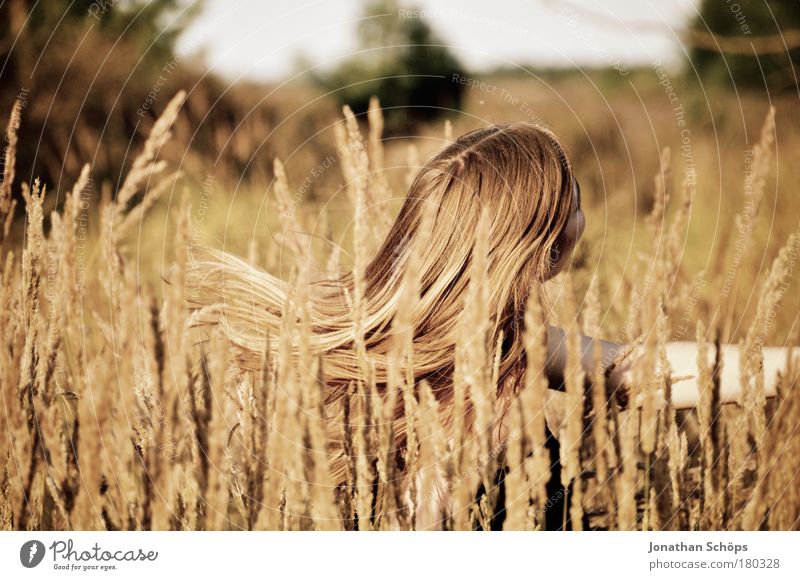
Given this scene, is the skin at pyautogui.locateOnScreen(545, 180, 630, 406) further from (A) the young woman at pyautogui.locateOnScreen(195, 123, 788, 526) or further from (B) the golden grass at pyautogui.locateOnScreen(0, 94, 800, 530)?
(B) the golden grass at pyautogui.locateOnScreen(0, 94, 800, 530)

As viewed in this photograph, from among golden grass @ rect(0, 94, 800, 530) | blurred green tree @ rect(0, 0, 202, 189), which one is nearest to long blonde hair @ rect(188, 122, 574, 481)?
golden grass @ rect(0, 94, 800, 530)

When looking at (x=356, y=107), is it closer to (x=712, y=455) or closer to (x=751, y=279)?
(x=751, y=279)

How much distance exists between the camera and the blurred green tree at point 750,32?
326 cm

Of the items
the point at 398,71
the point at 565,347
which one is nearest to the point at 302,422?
the point at 565,347

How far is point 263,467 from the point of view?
1148mm

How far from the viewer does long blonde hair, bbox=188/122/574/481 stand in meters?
1.60

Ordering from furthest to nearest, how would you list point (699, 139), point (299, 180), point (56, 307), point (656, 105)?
point (656, 105)
point (699, 139)
point (299, 180)
point (56, 307)

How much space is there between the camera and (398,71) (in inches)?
149

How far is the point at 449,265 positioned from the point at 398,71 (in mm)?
2470

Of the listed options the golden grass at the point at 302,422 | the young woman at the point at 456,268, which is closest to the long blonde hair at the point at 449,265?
the young woman at the point at 456,268
